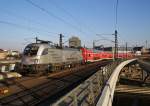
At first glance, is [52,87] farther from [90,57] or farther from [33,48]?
[90,57]

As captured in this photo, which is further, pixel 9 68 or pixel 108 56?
pixel 108 56

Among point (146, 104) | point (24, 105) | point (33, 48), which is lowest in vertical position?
point (146, 104)

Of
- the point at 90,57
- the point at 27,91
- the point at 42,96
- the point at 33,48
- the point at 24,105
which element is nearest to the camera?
the point at 24,105

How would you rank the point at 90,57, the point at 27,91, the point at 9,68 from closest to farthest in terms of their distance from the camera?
1. the point at 27,91
2. the point at 9,68
3. the point at 90,57

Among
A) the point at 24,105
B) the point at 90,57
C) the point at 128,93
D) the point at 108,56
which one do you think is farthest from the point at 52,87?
the point at 108,56

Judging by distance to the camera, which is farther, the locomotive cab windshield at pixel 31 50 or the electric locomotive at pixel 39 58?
the locomotive cab windshield at pixel 31 50

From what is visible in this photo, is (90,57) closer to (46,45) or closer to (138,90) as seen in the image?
(138,90)

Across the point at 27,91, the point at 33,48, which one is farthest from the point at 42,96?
the point at 33,48

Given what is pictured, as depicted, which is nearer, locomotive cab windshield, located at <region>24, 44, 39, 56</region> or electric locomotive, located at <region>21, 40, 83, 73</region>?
electric locomotive, located at <region>21, 40, 83, 73</region>

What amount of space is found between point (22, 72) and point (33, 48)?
2.84 metres

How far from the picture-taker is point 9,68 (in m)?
29.3

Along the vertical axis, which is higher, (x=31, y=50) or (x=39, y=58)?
(x=31, y=50)

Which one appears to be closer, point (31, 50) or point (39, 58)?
point (39, 58)

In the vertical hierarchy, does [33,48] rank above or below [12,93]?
above
